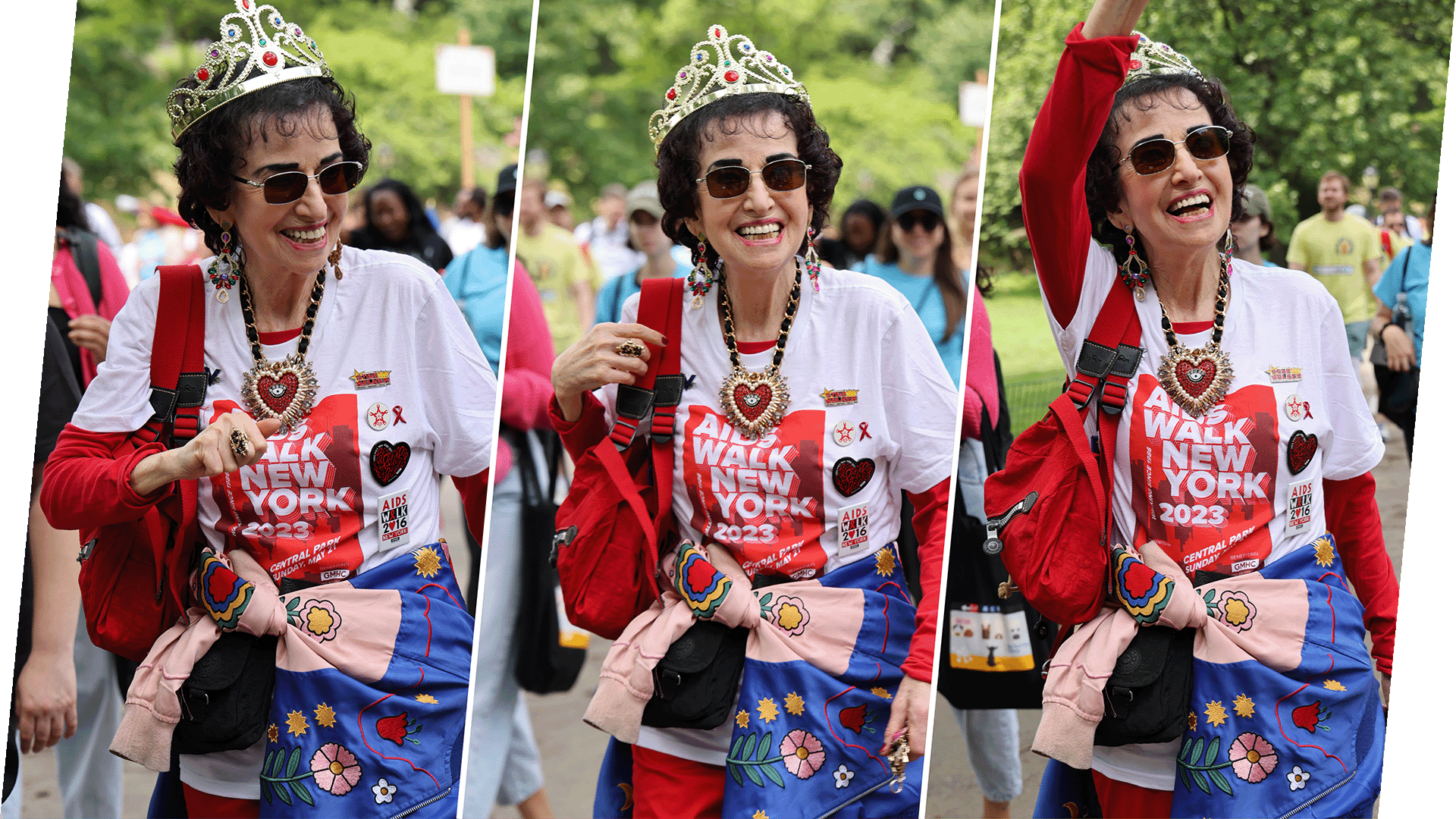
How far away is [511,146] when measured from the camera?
3395mm

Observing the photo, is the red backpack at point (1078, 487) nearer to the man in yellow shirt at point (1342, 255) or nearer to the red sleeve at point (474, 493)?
the man in yellow shirt at point (1342, 255)

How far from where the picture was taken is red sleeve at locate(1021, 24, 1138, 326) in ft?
7.22

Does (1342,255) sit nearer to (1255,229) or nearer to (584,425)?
(1255,229)

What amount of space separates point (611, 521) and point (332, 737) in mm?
726

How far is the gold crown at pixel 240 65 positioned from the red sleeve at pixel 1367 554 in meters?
2.33

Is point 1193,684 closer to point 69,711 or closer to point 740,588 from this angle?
point 740,588

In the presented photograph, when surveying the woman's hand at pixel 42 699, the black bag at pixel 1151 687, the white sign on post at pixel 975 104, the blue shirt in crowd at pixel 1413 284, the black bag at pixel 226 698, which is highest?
the white sign on post at pixel 975 104

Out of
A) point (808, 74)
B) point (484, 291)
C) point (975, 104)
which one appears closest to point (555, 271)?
point (484, 291)

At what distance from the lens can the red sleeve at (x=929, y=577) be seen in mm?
2545

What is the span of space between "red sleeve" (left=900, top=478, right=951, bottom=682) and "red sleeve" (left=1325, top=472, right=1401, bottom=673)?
85 centimetres

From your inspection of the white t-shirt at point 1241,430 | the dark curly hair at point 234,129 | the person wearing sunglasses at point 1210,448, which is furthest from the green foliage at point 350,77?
the white t-shirt at point 1241,430

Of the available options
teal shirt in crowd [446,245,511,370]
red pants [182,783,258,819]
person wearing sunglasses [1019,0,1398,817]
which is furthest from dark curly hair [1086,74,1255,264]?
red pants [182,783,258,819]

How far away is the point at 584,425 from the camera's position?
2.60m

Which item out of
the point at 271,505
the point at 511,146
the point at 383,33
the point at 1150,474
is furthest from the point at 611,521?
the point at 383,33
